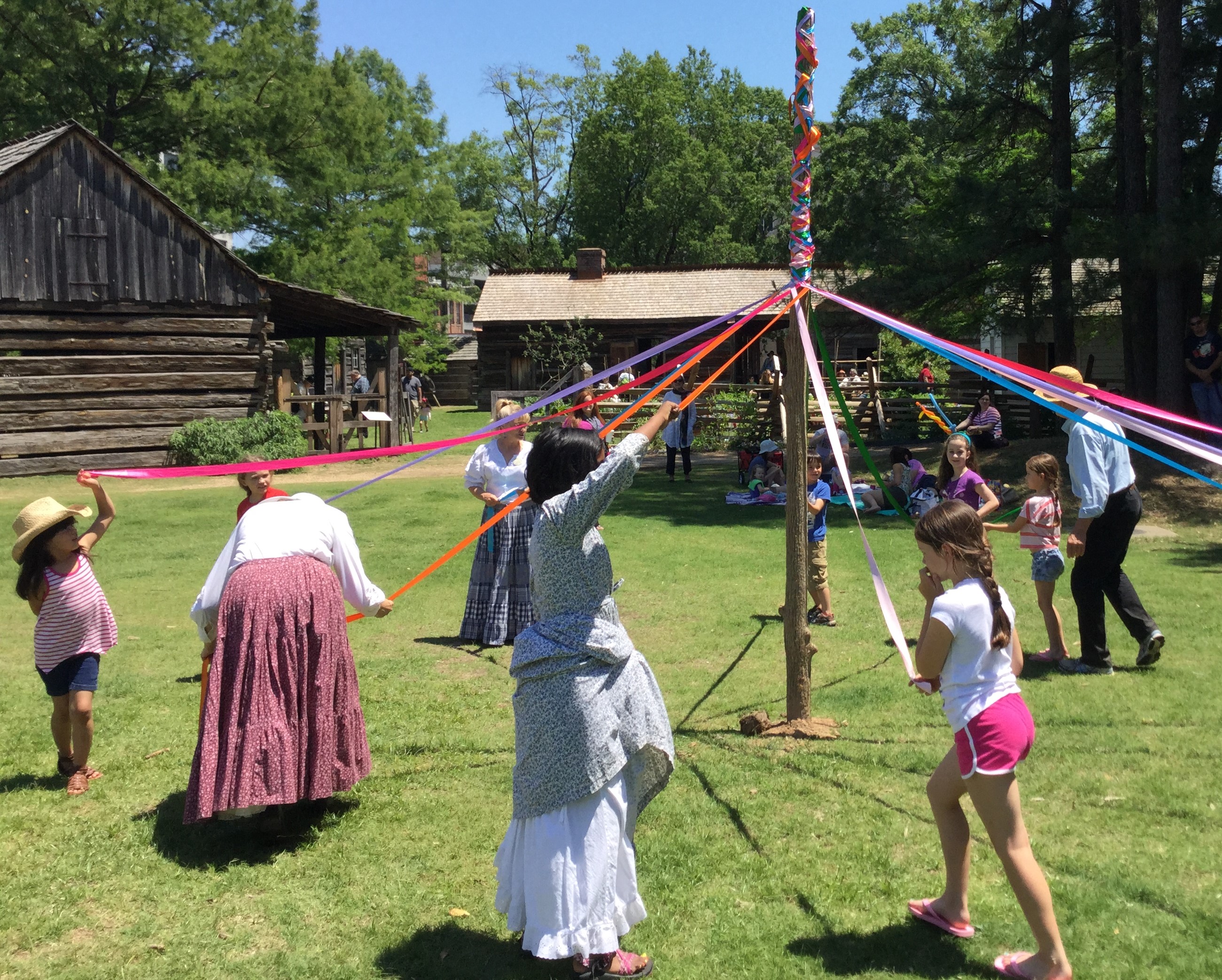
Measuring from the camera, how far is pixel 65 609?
4629 mm

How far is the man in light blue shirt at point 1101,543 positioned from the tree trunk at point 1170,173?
7.27 m

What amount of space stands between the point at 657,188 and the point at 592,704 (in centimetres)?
4902

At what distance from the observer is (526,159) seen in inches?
2087

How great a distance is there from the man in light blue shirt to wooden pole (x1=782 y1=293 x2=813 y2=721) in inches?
63.5

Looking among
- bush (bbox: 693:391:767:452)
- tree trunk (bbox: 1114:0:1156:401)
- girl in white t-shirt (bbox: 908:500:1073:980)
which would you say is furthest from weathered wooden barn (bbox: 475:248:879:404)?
girl in white t-shirt (bbox: 908:500:1073:980)

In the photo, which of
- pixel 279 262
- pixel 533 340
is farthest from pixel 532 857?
pixel 533 340

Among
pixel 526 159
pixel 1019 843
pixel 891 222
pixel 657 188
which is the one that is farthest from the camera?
pixel 526 159

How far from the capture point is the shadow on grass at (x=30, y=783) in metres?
4.76

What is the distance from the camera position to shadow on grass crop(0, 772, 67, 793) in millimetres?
4758

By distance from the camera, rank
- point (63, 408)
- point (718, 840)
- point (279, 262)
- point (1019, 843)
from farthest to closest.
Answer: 1. point (279, 262)
2. point (63, 408)
3. point (718, 840)
4. point (1019, 843)

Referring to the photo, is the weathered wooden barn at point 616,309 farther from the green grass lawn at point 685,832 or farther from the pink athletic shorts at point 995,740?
the pink athletic shorts at point 995,740

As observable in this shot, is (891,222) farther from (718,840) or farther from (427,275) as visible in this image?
(427,275)

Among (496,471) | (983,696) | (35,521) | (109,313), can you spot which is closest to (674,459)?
(496,471)

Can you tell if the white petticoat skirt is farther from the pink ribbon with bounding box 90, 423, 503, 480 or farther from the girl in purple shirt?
the girl in purple shirt
